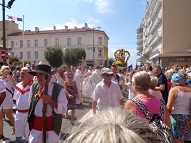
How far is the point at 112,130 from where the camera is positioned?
0.98 m

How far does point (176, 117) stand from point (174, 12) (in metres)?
35.4

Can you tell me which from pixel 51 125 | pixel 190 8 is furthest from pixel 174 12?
pixel 51 125

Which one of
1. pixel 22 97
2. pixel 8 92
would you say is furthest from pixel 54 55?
pixel 22 97

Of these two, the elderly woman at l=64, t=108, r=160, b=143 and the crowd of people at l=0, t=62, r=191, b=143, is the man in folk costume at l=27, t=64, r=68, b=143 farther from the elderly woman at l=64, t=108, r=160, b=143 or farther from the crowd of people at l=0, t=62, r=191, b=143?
the elderly woman at l=64, t=108, r=160, b=143

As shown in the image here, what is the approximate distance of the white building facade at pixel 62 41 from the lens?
74.3 metres

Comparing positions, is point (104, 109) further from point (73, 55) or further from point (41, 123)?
point (73, 55)

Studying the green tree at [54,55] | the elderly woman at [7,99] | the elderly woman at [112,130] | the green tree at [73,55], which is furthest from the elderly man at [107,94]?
the green tree at [73,55]

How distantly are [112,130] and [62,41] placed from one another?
76553 mm

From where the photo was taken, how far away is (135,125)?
3.76 feet

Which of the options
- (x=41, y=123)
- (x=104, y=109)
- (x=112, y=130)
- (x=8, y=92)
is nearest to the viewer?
(x=112, y=130)

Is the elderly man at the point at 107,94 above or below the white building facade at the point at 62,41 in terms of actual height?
below

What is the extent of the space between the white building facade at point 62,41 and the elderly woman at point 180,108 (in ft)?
224

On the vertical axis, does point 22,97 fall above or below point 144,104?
below

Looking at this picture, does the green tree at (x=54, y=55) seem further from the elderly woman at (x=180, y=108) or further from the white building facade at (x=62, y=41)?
the elderly woman at (x=180, y=108)
